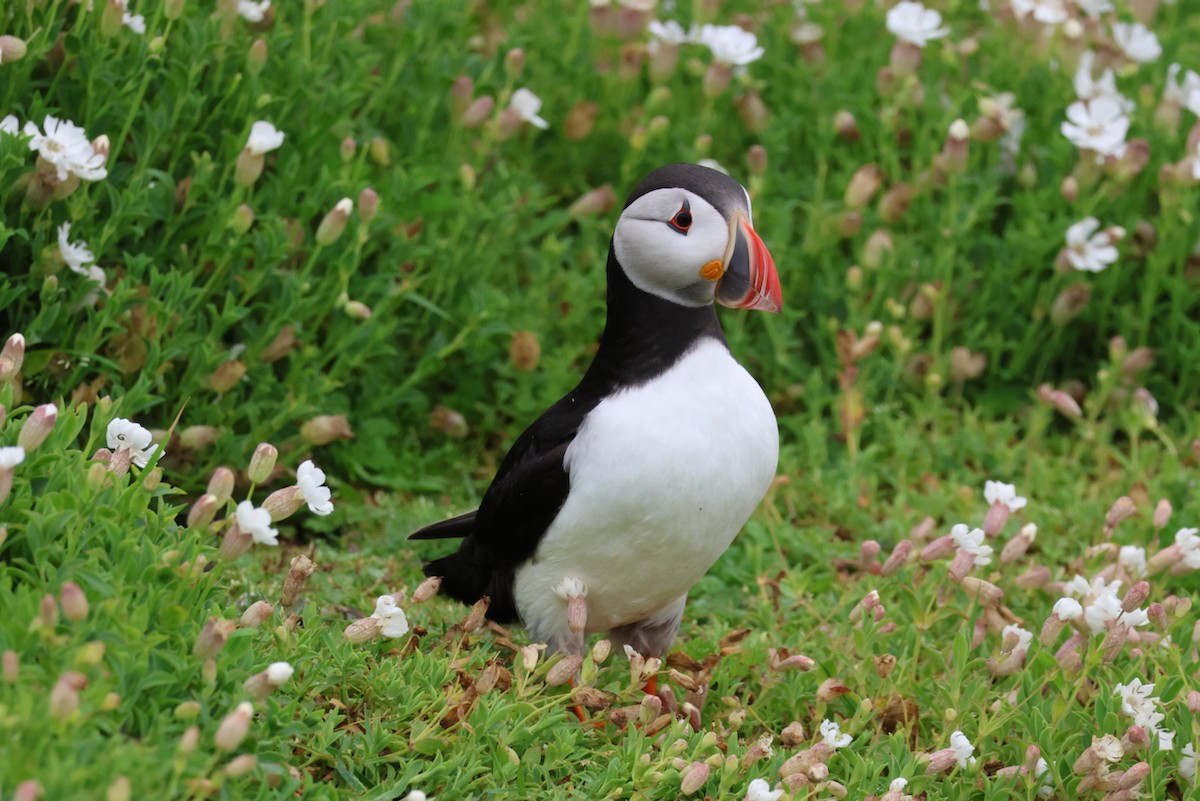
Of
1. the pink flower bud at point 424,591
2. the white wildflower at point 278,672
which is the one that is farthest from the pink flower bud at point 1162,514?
the white wildflower at point 278,672

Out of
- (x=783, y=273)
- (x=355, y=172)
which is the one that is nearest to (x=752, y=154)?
(x=783, y=273)

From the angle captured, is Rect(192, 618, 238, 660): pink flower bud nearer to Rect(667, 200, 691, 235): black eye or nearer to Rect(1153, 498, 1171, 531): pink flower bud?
Rect(667, 200, 691, 235): black eye

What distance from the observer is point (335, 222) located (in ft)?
13.8

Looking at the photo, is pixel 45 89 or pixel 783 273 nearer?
pixel 45 89

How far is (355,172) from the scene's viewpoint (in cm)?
468

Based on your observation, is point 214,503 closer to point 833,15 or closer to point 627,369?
point 627,369

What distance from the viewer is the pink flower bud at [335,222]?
4.19 m

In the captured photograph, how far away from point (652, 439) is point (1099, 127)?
9.28 ft

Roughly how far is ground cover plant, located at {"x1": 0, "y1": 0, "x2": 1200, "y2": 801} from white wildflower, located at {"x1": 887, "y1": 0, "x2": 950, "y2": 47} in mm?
66

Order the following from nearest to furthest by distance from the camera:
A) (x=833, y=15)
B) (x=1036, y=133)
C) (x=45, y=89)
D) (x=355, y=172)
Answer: (x=45, y=89) → (x=355, y=172) → (x=1036, y=133) → (x=833, y=15)

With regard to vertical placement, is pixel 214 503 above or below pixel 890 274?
above

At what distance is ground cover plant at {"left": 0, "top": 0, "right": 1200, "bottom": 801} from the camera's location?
2.93 m

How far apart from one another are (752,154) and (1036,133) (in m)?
1.24

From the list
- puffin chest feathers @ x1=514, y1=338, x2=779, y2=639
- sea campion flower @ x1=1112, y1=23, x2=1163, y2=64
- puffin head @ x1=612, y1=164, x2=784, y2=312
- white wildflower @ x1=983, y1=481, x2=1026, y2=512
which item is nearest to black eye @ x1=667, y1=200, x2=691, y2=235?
puffin head @ x1=612, y1=164, x2=784, y2=312
